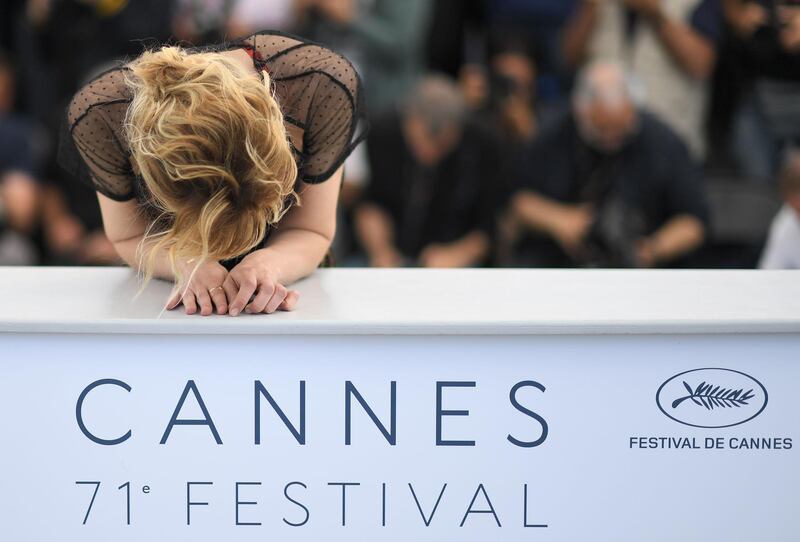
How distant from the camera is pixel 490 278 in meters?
1.87

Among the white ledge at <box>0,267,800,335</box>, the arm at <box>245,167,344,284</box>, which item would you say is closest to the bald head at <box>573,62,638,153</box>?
the white ledge at <box>0,267,800,335</box>

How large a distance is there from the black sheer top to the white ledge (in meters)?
0.17

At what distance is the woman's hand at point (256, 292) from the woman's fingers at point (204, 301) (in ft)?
0.10

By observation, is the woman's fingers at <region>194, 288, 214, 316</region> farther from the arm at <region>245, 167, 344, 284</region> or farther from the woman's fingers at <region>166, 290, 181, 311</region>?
the arm at <region>245, 167, 344, 284</region>

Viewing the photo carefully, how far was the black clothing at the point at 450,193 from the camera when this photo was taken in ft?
12.3

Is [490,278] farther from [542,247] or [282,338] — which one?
[542,247]

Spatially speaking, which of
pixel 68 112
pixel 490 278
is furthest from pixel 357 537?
pixel 68 112

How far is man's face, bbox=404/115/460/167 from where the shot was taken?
3723 mm

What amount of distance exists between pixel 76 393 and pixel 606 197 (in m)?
2.42

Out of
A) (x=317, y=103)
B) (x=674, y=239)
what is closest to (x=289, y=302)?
(x=317, y=103)

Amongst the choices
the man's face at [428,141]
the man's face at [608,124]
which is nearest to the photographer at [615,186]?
the man's face at [608,124]

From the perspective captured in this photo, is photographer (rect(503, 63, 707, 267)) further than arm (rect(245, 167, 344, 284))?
Yes

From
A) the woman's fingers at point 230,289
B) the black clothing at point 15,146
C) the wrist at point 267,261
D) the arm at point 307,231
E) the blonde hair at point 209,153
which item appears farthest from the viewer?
the black clothing at point 15,146

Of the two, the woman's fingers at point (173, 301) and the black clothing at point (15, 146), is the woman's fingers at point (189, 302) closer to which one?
the woman's fingers at point (173, 301)
